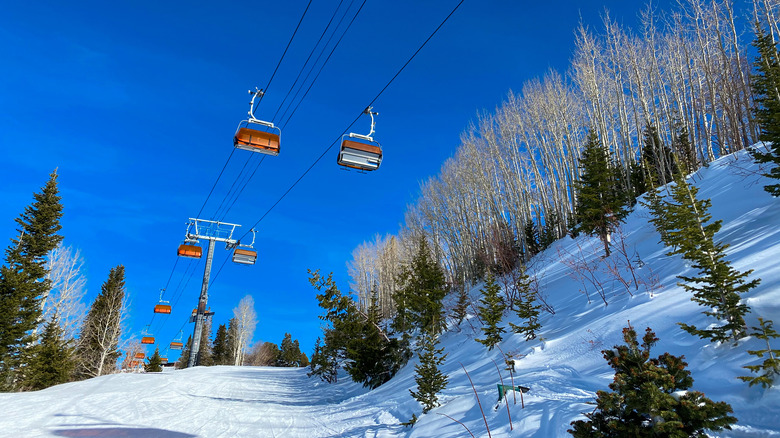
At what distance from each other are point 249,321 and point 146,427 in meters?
44.4

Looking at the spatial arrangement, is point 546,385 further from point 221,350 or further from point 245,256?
point 221,350

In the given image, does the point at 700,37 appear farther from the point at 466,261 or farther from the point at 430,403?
the point at 430,403

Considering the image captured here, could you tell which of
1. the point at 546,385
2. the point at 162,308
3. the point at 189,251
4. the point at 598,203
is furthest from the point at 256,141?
the point at 162,308

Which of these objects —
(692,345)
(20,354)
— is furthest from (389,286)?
(692,345)

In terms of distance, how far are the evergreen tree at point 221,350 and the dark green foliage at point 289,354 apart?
8.50m

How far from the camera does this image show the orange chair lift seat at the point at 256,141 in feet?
28.6

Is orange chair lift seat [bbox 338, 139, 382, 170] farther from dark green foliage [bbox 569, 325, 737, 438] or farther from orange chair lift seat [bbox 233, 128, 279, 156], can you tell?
dark green foliage [bbox 569, 325, 737, 438]

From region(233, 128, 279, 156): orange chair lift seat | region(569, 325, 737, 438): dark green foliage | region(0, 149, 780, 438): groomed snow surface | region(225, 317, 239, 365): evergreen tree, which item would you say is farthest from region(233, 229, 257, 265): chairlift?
region(225, 317, 239, 365): evergreen tree

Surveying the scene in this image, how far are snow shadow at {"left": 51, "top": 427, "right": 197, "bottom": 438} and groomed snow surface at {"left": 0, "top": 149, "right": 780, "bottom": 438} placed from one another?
0.03m

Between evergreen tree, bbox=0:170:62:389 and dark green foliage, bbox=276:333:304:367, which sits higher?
evergreen tree, bbox=0:170:62:389

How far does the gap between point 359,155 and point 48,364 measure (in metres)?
21.9

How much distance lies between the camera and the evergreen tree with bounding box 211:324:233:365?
163ft

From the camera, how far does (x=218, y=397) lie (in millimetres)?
11148

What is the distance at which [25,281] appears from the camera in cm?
1905
